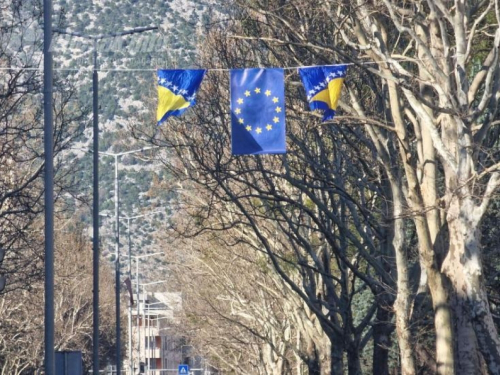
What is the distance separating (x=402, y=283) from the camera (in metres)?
19.8

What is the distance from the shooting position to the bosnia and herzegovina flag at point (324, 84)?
58.7 ft

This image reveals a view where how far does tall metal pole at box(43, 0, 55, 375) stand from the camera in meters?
16.8

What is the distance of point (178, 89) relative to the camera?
17891 millimetres

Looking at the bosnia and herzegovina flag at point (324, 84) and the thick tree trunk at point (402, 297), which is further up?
the bosnia and herzegovina flag at point (324, 84)

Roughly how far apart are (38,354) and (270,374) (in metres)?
11.1

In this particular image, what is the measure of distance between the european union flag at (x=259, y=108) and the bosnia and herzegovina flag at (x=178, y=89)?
56 centimetres

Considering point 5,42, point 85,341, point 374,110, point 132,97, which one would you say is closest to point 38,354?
point 85,341

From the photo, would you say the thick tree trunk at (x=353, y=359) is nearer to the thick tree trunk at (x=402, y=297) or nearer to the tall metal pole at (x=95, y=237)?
the tall metal pole at (x=95, y=237)

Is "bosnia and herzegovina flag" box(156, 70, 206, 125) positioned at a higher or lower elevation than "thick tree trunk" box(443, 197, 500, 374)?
higher

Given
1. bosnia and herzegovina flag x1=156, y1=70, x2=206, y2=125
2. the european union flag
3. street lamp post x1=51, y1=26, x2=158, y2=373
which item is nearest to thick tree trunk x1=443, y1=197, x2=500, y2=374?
the european union flag

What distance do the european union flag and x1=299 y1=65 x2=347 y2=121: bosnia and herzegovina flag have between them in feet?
1.25

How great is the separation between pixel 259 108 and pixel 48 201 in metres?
3.30

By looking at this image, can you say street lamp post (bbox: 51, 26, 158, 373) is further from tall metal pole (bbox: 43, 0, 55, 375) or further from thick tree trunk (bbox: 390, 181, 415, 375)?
thick tree trunk (bbox: 390, 181, 415, 375)

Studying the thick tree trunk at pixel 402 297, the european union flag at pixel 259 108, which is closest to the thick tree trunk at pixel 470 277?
the european union flag at pixel 259 108
